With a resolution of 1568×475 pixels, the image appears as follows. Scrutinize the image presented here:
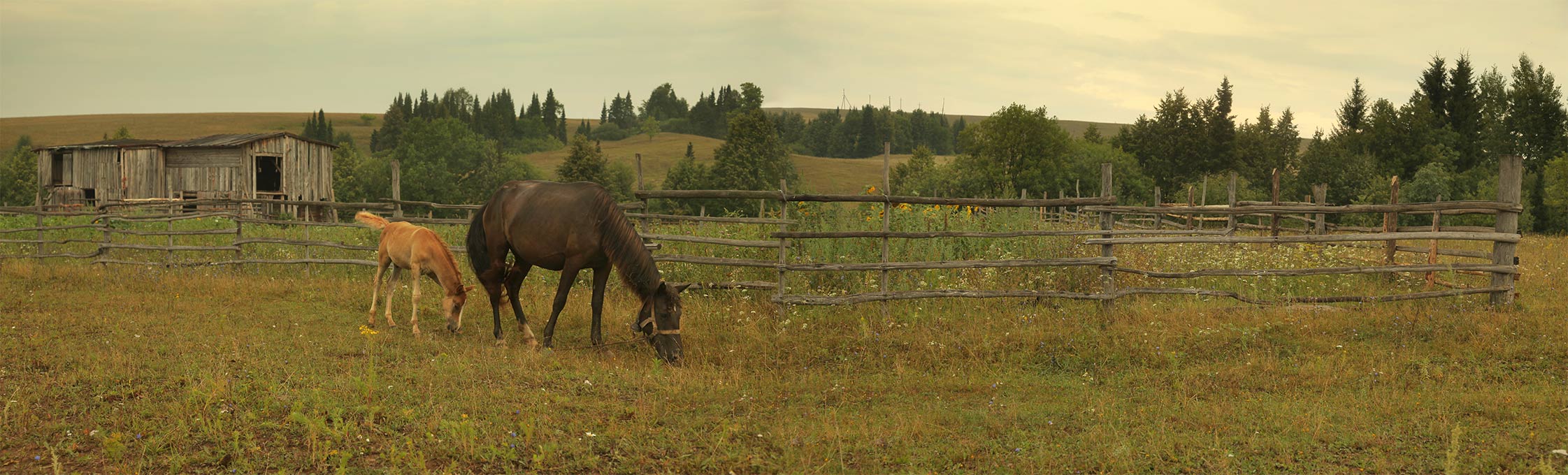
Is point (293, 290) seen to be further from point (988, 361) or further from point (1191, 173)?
point (1191, 173)

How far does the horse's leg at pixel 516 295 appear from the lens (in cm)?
789

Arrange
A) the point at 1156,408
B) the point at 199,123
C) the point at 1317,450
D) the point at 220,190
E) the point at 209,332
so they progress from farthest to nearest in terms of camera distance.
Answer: the point at 199,123, the point at 220,190, the point at 209,332, the point at 1156,408, the point at 1317,450

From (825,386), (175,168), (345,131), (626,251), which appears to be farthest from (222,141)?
(345,131)

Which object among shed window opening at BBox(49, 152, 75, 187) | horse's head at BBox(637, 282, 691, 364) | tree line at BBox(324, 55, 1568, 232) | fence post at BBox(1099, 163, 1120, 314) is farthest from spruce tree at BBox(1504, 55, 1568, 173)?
shed window opening at BBox(49, 152, 75, 187)

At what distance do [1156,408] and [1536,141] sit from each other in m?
45.8

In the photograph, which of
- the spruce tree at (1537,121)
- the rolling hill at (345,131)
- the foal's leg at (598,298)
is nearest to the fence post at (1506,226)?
the foal's leg at (598,298)

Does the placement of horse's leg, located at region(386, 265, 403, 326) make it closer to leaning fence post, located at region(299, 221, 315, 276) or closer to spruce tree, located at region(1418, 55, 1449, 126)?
leaning fence post, located at region(299, 221, 315, 276)

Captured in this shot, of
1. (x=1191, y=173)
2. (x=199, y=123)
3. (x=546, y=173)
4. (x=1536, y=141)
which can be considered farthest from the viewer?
(x=199, y=123)

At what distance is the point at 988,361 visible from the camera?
722 cm

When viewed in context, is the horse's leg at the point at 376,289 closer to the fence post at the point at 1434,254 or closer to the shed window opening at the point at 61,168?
the fence post at the point at 1434,254

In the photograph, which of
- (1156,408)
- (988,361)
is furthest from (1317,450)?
(988,361)

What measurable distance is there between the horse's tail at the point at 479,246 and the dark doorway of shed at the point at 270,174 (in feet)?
93.2

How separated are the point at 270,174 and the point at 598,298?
107 ft

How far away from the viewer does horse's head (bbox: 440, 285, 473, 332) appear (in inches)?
321
